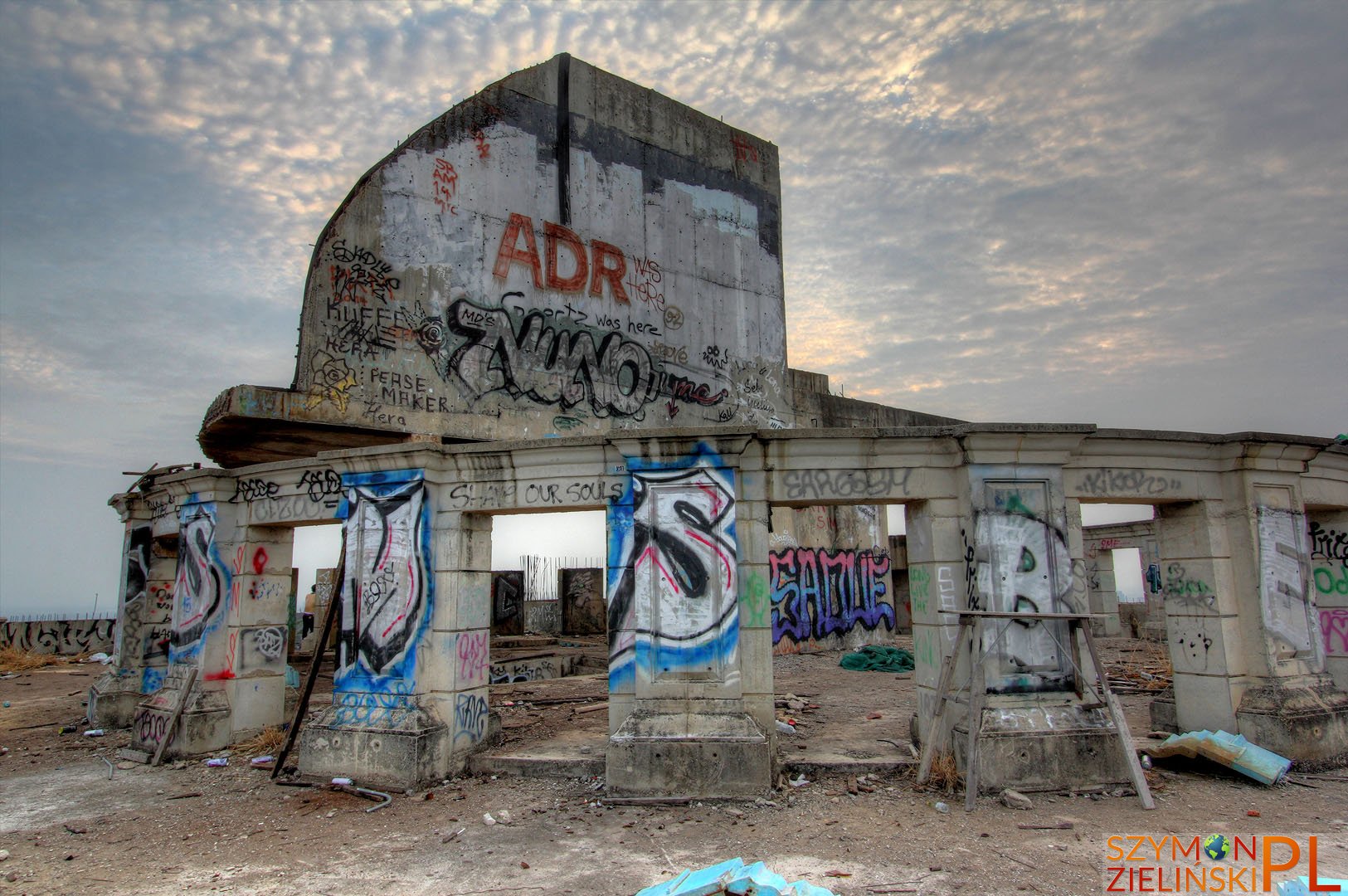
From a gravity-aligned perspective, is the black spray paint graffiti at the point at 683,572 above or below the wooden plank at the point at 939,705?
above

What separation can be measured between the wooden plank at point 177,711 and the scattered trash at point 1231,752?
1181cm

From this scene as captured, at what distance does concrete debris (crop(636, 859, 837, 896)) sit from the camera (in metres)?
4.69

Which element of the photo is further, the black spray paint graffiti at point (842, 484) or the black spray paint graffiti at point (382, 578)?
the black spray paint graffiti at point (382, 578)

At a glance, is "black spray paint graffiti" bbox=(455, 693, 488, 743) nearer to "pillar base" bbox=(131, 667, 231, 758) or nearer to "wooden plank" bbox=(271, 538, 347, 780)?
"wooden plank" bbox=(271, 538, 347, 780)

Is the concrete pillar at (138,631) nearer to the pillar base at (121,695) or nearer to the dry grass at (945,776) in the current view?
the pillar base at (121,695)

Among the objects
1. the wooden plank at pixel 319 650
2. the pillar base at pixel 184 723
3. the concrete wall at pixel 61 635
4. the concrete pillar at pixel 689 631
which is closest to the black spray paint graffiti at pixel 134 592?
the pillar base at pixel 184 723

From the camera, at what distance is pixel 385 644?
9086 millimetres

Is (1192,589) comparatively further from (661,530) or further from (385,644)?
(385,644)

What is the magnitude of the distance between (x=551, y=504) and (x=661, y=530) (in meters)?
1.35

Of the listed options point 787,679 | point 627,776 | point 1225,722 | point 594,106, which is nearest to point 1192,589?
point 1225,722

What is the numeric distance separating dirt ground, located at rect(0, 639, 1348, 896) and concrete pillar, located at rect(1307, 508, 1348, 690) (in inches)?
101

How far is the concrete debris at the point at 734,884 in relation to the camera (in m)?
4.69

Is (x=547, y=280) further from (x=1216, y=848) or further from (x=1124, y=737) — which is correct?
(x=1216, y=848)

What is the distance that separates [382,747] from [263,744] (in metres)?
2.92
